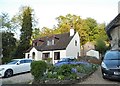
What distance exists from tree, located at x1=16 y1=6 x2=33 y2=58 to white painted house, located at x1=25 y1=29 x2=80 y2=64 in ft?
5.25

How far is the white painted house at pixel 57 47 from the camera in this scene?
43.8 meters

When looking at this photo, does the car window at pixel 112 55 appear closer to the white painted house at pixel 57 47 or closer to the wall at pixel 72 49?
the white painted house at pixel 57 47

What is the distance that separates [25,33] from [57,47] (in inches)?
447

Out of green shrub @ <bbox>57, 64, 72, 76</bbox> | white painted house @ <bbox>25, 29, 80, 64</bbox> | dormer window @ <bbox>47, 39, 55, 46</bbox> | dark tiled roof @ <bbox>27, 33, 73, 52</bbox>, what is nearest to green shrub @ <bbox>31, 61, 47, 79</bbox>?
green shrub @ <bbox>57, 64, 72, 76</bbox>

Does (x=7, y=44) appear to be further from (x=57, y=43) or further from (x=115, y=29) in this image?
(x=115, y=29)

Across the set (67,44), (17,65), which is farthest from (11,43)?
(17,65)

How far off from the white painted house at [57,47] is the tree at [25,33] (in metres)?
1.60

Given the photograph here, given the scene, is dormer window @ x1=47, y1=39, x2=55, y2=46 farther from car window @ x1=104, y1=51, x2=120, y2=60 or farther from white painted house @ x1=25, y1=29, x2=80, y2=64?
car window @ x1=104, y1=51, x2=120, y2=60

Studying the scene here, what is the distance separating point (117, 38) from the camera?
2188cm

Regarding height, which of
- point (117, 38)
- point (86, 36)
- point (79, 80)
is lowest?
point (79, 80)

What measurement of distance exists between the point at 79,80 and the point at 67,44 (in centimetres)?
3007

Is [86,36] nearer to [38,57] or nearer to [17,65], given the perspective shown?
[38,57]

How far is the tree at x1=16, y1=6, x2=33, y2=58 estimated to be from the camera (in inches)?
1982

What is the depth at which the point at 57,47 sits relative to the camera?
44719 mm
